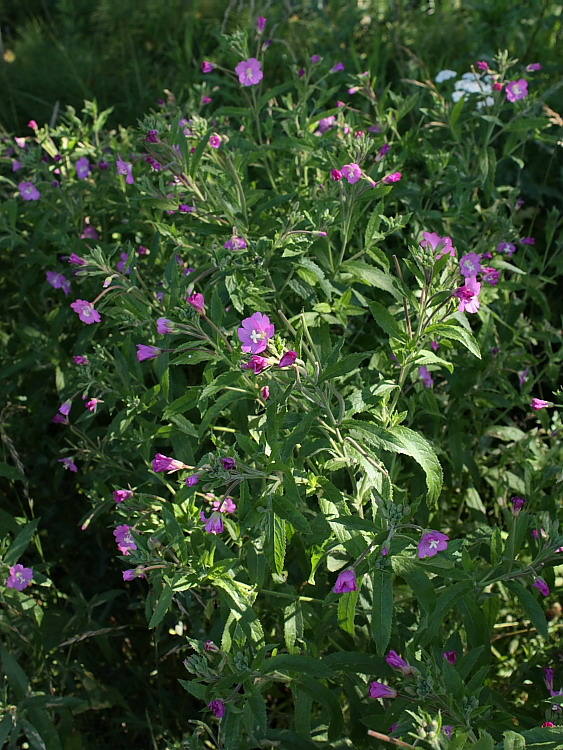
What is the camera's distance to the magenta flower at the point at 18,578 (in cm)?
234

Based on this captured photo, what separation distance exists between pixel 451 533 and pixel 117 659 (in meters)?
1.20

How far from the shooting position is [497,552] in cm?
190

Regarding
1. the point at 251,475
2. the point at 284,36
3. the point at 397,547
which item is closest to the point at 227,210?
the point at 251,475

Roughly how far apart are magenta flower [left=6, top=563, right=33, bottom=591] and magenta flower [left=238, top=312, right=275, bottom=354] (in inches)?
40.3

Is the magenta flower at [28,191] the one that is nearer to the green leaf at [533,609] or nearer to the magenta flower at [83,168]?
the magenta flower at [83,168]

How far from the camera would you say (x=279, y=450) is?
1876 millimetres

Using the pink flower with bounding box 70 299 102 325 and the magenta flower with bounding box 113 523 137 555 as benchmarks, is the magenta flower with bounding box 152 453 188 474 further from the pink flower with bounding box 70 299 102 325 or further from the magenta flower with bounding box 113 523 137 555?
the pink flower with bounding box 70 299 102 325

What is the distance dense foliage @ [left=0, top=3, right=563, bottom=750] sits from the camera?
1.87m

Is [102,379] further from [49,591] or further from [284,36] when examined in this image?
[284,36]

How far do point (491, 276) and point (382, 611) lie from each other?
46.9 inches

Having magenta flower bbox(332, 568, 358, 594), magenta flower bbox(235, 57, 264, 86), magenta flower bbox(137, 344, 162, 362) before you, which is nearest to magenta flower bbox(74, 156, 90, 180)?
magenta flower bbox(235, 57, 264, 86)

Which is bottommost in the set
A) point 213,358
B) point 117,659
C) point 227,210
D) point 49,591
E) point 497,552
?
point 117,659

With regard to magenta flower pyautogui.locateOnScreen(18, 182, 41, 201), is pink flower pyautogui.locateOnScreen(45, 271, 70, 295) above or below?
below

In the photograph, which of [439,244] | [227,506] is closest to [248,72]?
[439,244]
